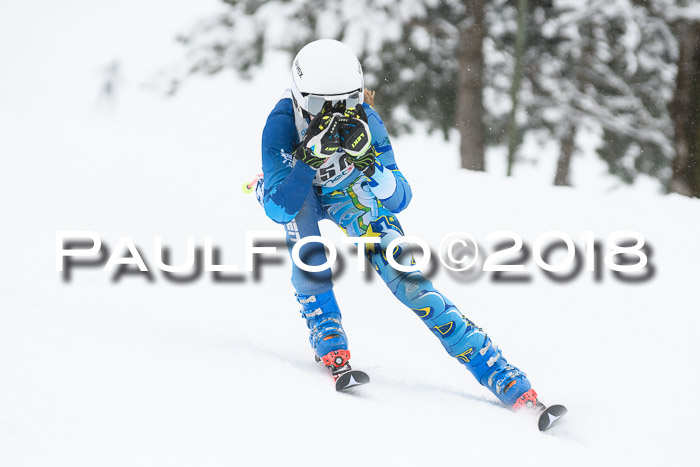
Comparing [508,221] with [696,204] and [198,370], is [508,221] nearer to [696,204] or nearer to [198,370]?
[696,204]

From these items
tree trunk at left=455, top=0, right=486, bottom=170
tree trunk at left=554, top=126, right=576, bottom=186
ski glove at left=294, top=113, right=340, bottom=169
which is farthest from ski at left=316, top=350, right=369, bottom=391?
tree trunk at left=554, top=126, right=576, bottom=186

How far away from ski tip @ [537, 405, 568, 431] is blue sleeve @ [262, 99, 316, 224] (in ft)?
5.09

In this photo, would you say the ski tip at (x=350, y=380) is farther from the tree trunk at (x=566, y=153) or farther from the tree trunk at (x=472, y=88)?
the tree trunk at (x=566, y=153)

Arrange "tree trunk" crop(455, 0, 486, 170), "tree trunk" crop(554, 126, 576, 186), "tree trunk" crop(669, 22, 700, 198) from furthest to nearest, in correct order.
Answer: "tree trunk" crop(554, 126, 576, 186), "tree trunk" crop(455, 0, 486, 170), "tree trunk" crop(669, 22, 700, 198)

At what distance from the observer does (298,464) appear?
7.52ft

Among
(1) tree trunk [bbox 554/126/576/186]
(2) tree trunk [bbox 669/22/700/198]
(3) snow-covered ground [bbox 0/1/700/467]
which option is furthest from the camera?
(1) tree trunk [bbox 554/126/576/186]

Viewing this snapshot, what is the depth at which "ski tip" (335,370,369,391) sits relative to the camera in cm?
328

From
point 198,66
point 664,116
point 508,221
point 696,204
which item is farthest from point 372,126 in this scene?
point 664,116

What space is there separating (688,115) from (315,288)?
714 cm

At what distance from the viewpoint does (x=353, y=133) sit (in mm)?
3244

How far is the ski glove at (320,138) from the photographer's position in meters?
3.22

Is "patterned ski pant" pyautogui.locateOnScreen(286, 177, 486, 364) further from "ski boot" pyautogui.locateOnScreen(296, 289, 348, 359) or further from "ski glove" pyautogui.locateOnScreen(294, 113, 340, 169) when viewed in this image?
"ski glove" pyautogui.locateOnScreen(294, 113, 340, 169)

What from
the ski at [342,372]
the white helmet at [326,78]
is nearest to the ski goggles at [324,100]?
the white helmet at [326,78]

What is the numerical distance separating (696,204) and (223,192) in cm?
527
